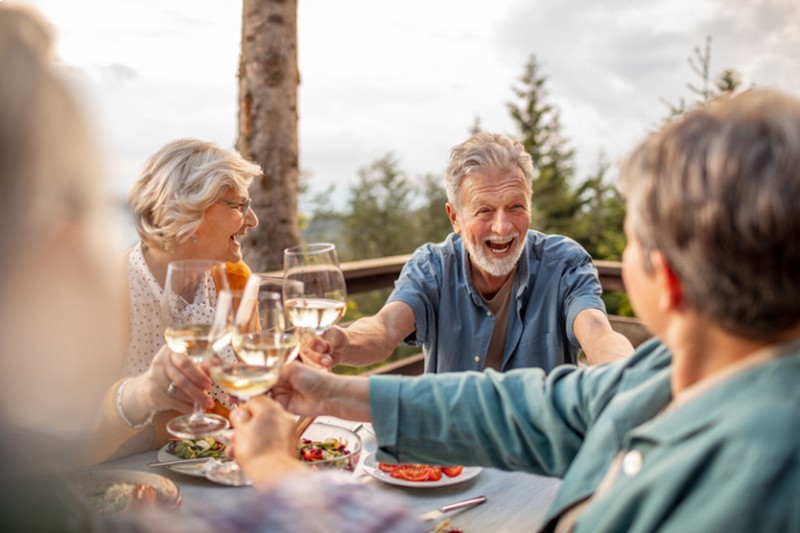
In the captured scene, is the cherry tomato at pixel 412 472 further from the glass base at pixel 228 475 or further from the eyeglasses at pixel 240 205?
the eyeglasses at pixel 240 205

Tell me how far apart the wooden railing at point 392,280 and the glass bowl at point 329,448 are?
1780 millimetres

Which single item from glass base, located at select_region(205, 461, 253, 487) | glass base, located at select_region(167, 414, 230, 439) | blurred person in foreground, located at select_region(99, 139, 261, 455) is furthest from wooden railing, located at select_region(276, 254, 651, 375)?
glass base, located at select_region(167, 414, 230, 439)

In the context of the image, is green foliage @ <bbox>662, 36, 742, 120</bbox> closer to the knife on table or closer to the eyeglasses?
the eyeglasses

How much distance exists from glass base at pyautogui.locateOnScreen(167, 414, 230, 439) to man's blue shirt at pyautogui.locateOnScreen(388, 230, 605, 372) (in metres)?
1.17

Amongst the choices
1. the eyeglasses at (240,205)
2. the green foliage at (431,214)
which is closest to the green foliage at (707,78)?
the green foliage at (431,214)

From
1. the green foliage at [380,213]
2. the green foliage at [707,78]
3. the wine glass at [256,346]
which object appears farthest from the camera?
the green foliage at [380,213]

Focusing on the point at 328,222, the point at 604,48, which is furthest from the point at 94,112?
the point at 604,48

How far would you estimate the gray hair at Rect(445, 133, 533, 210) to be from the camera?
2.49m

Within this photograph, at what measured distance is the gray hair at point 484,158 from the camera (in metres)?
2.49

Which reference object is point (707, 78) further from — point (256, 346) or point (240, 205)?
point (256, 346)

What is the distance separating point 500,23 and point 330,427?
64.1 feet

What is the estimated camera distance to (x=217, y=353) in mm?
1311

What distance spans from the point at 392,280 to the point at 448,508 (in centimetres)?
266

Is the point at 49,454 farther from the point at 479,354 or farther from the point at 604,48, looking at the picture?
the point at 604,48
